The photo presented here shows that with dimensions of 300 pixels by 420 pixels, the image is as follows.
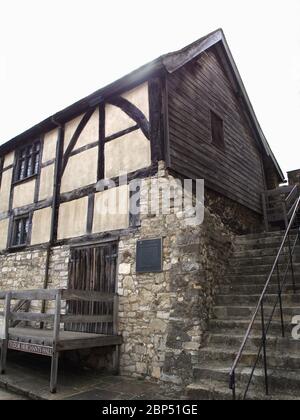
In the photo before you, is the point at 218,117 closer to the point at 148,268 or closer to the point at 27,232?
the point at 148,268

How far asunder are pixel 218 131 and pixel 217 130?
5 cm

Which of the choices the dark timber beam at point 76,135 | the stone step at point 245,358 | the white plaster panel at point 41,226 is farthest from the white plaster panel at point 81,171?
the stone step at point 245,358

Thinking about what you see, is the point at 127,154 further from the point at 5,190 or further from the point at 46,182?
the point at 5,190

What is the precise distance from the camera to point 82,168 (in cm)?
837

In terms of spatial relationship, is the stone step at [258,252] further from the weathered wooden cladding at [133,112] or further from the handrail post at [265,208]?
the weathered wooden cladding at [133,112]

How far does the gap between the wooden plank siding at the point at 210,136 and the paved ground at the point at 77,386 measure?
392cm

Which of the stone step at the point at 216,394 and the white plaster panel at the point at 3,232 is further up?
the white plaster panel at the point at 3,232

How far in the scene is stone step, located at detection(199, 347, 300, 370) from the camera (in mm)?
4211

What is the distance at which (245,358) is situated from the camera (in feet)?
15.2

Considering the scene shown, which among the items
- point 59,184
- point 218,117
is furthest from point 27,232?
point 218,117

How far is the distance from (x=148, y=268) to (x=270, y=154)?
304 inches

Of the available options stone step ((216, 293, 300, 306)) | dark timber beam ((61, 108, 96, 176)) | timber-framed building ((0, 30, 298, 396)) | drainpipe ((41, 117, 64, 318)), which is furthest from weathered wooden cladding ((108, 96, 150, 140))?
stone step ((216, 293, 300, 306))

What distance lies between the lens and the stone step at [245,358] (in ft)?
13.8

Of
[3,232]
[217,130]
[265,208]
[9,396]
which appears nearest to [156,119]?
[217,130]
